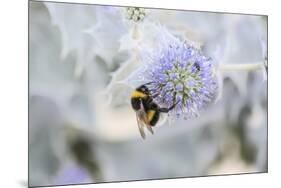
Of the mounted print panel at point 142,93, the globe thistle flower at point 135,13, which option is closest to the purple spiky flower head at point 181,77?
the mounted print panel at point 142,93

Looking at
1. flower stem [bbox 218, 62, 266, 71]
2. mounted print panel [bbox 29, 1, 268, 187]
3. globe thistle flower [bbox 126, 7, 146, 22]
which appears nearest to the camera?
mounted print panel [bbox 29, 1, 268, 187]

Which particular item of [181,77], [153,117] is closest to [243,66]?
[181,77]

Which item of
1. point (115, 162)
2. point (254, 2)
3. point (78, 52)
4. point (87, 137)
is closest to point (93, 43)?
point (78, 52)

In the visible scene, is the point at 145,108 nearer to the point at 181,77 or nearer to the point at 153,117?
the point at 153,117

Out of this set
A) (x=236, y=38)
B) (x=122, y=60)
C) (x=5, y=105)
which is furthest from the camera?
(x=236, y=38)

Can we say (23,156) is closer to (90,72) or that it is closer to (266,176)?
(90,72)

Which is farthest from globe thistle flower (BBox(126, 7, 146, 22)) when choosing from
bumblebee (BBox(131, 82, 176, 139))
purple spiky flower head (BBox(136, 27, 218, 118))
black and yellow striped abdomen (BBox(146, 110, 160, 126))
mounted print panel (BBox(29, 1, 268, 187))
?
black and yellow striped abdomen (BBox(146, 110, 160, 126))

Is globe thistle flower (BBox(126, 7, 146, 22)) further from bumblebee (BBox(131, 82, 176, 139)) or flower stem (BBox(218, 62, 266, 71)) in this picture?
flower stem (BBox(218, 62, 266, 71))
